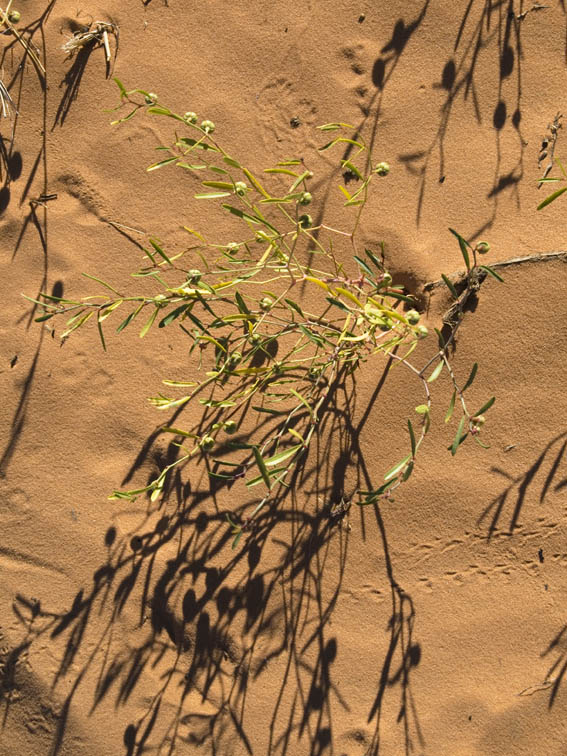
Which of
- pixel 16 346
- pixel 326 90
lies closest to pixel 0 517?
pixel 16 346

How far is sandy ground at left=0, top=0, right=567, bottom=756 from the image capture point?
198 centimetres

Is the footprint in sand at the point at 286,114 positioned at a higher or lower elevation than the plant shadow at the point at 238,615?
higher

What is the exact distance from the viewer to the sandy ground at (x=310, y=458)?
1.98 metres

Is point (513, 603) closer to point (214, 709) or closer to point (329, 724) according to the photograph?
point (329, 724)

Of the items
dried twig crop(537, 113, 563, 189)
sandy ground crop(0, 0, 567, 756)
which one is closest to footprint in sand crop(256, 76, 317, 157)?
sandy ground crop(0, 0, 567, 756)

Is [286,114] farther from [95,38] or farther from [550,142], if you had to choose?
[550,142]

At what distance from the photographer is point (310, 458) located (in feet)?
6.63

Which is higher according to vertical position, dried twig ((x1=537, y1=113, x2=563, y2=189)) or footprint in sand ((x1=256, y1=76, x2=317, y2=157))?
dried twig ((x1=537, y1=113, x2=563, y2=189))

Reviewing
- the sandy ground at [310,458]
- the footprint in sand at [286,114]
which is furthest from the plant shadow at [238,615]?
the footprint in sand at [286,114]

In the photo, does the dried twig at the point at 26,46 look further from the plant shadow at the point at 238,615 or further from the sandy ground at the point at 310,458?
the plant shadow at the point at 238,615

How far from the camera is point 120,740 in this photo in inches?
81.7

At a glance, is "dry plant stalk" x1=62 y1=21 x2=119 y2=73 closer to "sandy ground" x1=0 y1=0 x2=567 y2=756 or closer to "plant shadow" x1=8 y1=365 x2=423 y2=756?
"sandy ground" x1=0 y1=0 x2=567 y2=756

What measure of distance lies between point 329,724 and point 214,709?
38 cm

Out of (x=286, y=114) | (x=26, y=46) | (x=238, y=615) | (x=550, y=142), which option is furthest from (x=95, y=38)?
(x=238, y=615)
